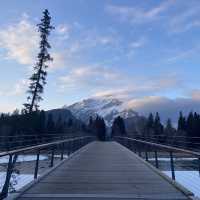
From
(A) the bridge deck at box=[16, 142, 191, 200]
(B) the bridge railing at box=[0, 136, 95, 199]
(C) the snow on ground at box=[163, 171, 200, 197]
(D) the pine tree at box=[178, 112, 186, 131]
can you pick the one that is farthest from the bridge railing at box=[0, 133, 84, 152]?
(D) the pine tree at box=[178, 112, 186, 131]

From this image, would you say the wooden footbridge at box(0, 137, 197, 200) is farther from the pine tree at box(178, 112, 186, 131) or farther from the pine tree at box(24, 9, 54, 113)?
the pine tree at box(178, 112, 186, 131)

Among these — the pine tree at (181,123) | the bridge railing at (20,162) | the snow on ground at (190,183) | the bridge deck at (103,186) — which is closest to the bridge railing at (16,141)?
the bridge railing at (20,162)

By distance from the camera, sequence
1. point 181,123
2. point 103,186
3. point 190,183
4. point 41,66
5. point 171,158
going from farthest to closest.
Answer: point 181,123 → point 41,66 → point 190,183 → point 171,158 → point 103,186

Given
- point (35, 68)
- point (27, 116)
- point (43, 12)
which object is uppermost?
point (43, 12)

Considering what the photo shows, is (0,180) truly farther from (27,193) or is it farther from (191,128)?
(191,128)

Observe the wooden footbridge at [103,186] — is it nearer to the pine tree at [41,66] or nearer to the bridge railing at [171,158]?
the bridge railing at [171,158]

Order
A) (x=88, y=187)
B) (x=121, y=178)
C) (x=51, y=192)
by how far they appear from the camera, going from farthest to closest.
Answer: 1. (x=121, y=178)
2. (x=88, y=187)
3. (x=51, y=192)

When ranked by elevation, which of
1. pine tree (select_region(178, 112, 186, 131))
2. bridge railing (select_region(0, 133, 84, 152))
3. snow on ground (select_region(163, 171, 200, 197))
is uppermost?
pine tree (select_region(178, 112, 186, 131))

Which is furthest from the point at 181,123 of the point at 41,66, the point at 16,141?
the point at 16,141

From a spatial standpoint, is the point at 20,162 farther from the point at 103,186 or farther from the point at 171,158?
the point at 171,158

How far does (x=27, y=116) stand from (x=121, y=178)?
30642 millimetres

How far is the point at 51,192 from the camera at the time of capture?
824cm

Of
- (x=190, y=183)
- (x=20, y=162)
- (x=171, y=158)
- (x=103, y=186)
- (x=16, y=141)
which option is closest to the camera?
(x=103, y=186)

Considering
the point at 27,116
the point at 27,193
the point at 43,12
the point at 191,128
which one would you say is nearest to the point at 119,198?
the point at 27,193
